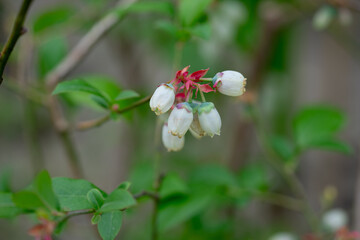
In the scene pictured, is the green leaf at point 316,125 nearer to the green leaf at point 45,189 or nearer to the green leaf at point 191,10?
the green leaf at point 191,10

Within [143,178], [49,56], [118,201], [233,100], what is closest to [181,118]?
[118,201]

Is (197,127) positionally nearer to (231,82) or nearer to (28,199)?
(231,82)

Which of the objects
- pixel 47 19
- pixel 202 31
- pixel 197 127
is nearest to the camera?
pixel 197 127

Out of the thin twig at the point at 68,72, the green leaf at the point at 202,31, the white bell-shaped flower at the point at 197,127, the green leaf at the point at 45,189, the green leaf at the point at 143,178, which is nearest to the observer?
the green leaf at the point at 45,189

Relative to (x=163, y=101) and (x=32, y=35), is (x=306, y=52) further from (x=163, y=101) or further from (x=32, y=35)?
(x=163, y=101)

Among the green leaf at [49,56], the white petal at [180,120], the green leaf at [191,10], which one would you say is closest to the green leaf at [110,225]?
the white petal at [180,120]

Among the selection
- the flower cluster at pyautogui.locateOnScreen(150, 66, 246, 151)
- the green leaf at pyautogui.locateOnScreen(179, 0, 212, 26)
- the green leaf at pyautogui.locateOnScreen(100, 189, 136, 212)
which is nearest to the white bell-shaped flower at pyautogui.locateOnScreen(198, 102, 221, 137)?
the flower cluster at pyautogui.locateOnScreen(150, 66, 246, 151)

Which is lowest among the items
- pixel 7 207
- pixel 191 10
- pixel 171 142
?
pixel 7 207
